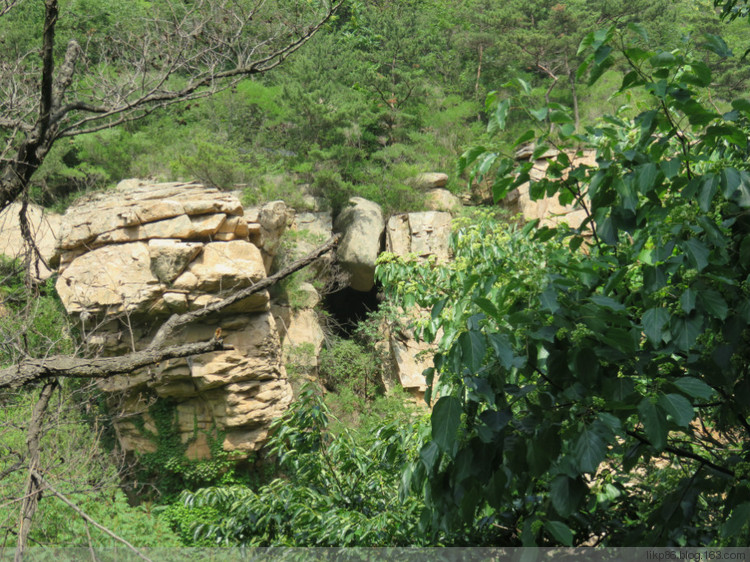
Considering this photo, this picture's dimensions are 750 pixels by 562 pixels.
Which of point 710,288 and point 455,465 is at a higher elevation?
point 710,288

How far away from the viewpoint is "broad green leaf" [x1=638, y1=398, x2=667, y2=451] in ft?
4.28

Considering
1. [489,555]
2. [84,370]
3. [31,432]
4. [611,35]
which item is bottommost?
[489,555]

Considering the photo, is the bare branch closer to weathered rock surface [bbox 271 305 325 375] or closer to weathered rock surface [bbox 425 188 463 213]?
weathered rock surface [bbox 271 305 325 375]

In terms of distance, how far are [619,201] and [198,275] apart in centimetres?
905

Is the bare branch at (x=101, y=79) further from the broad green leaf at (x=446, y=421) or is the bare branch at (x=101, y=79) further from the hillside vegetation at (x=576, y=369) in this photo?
the broad green leaf at (x=446, y=421)

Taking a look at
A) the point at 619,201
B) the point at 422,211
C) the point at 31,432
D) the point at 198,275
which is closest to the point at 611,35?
the point at 619,201

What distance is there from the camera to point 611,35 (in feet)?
5.47

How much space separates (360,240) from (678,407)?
43.3 ft

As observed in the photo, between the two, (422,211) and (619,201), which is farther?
(422,211)

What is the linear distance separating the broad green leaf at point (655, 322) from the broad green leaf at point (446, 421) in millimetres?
493

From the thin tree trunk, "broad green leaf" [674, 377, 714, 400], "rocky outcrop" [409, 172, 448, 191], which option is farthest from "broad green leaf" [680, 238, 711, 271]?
"rocky outcrop" [409, 172, 448, 191]

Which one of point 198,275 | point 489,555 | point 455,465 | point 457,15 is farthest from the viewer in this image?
point 457,15

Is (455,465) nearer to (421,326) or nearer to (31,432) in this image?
(421,326)

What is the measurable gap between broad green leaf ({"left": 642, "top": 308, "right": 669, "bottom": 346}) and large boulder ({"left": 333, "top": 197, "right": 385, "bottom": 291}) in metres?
12.5
